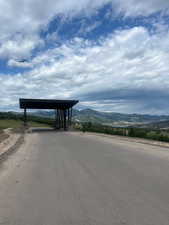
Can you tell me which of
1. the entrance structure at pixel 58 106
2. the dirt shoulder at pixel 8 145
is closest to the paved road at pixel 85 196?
the dirt shoulder at pixel 8 145

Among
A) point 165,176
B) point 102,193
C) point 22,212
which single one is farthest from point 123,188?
point 22,212

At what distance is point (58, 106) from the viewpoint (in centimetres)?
5119

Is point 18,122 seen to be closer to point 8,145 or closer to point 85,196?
point 8,145

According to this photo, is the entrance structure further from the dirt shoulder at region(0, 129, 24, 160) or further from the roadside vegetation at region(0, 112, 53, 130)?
the dirt shoulder at region(0, 129, 24, 160)

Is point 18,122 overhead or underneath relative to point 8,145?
overhead

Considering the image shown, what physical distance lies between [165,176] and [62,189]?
317 centimetres

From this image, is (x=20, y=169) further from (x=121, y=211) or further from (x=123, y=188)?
(x=121, y=211)

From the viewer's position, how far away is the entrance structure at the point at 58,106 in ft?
145

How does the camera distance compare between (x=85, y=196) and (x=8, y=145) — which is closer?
(x=85, y=196)

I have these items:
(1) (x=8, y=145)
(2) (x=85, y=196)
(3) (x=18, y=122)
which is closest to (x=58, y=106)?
(1) (x=8, y=145)

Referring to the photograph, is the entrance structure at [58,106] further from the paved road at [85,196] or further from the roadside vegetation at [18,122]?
the paved road at [85,196]

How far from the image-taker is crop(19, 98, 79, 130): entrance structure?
145ft

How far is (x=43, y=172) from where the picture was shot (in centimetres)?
819

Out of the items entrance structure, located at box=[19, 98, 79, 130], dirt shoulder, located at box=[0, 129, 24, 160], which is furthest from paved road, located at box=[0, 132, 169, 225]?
entrance structure, located at box=[19, 98, 79, 130]
